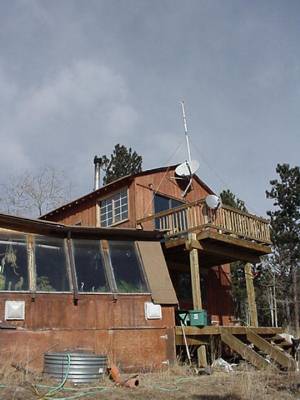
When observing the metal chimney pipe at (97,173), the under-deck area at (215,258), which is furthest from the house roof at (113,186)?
the metal chimney pipe at (97,173)

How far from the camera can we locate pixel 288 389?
26.6 ft

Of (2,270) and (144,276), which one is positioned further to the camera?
(144,276)

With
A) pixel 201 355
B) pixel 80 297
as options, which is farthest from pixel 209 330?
pixel 80 297

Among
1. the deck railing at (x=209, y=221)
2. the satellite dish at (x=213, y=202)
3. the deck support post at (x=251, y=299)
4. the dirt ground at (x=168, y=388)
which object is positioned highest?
the satellite dish at (x=213, y=202)

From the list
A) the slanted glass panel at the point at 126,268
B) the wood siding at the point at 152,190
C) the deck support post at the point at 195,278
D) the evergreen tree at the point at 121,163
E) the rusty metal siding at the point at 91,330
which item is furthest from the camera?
the evergreen tree at the point at 121,163

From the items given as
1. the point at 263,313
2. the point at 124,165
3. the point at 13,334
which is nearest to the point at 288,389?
the point at 13,334

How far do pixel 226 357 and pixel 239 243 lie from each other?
3660 millimetres

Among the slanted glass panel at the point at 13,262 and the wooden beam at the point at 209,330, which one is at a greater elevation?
the slanted glass panel at the point at 13,262

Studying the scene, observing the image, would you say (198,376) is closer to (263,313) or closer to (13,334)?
(13,334)

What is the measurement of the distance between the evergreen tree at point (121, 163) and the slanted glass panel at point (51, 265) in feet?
68.6

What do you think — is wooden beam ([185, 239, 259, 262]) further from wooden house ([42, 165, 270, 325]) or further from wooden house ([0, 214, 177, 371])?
wooden house ([0, 214, 177, 371])

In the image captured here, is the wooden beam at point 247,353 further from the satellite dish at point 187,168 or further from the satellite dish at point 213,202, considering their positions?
the satellite dish at point 187,168

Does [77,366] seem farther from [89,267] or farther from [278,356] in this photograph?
[278,356]

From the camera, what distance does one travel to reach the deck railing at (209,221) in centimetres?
1419
